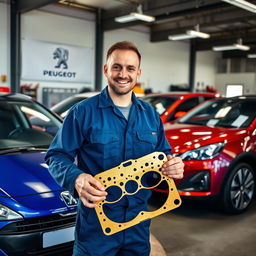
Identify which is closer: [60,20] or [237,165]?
[237,165]

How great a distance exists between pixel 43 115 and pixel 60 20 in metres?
8.48

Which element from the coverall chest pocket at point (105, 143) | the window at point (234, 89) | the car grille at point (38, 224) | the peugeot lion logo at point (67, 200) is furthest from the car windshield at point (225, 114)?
the window at point (234, 89)

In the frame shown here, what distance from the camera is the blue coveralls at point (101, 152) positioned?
4.57ft

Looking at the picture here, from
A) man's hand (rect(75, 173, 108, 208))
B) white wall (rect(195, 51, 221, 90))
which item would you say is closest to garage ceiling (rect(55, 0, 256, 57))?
white wall (rect(195, 51, 221, 90))

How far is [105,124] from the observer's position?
1.41 metres

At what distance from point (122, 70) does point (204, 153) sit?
2045mm

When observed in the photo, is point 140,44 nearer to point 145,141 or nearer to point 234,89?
point 234,89

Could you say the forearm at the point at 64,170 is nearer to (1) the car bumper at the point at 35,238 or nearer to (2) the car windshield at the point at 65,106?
(1) the car bumper at the point at 35,238

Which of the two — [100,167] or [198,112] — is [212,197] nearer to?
[198,112]

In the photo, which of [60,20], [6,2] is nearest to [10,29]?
[6,2]

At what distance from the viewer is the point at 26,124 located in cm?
342

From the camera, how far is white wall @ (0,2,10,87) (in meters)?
9.54

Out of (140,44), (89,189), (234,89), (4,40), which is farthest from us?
(234,89)

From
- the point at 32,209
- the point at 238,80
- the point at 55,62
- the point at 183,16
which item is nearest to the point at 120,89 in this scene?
the point at 32,209
